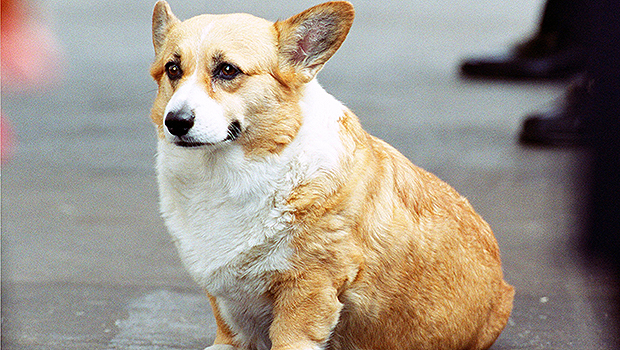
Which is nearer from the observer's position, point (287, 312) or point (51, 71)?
point (51, 71)

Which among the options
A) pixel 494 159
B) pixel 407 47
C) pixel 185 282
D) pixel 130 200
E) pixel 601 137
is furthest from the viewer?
pixel 407 47

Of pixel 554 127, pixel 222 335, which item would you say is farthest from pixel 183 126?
pixel 554 127

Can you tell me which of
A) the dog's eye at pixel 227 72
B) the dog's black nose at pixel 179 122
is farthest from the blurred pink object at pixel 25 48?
the dog's eye at pixel 227 72

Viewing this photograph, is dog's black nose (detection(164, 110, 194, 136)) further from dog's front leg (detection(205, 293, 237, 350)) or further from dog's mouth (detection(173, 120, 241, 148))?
dog's front leg (detection(205, 293, 237, 350))

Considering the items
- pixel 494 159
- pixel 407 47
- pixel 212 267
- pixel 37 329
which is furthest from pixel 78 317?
pixel 407 47

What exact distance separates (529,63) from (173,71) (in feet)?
26.7

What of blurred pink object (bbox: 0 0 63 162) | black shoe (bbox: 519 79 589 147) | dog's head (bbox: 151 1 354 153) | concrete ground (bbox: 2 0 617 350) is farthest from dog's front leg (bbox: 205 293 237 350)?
black shoe (bbox: 519 79 589 147)

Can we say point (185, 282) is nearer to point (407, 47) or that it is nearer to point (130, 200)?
point (130, 200)

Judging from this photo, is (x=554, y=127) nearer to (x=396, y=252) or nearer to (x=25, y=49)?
(x=396, y=252)

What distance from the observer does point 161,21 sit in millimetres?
3107

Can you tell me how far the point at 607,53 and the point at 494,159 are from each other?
7.53 ft

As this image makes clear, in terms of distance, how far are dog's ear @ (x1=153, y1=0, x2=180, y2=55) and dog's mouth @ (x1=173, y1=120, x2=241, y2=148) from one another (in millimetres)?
511

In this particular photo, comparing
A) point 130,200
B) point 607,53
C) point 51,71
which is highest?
point 51,71

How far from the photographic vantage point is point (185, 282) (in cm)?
452
